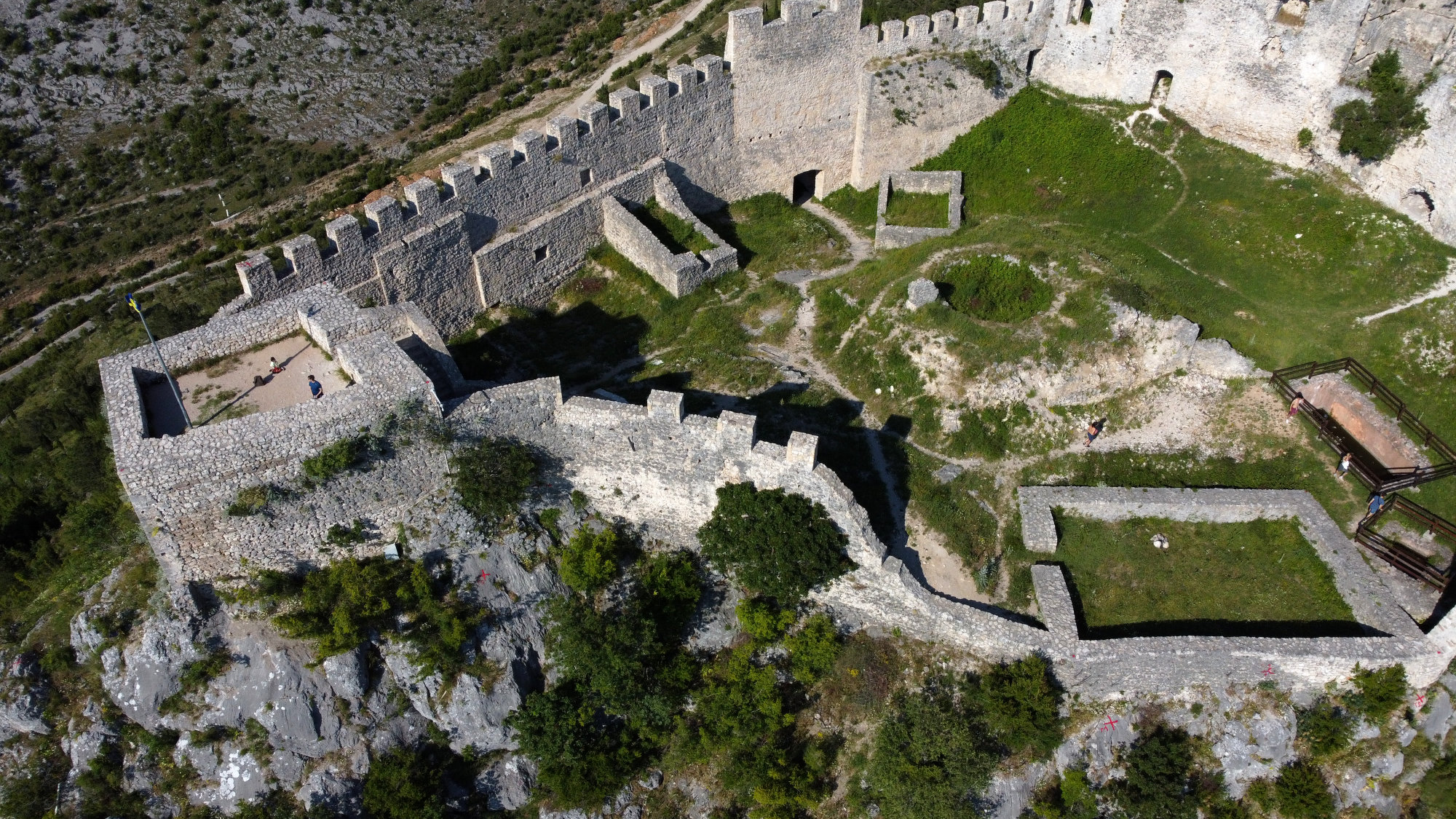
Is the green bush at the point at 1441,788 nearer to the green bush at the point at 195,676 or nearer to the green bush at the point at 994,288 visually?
the green bush at the point at 994,288

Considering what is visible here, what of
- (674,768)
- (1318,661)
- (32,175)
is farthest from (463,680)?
(32,175)

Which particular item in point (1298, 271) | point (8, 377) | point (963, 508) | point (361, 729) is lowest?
point (8, 377)

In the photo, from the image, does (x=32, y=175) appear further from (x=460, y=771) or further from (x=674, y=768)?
(x=674, y=768)

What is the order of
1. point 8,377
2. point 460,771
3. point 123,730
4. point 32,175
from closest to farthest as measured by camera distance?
1. point 123,730
2. point 460,771
3. point 8,377
4. point 32,175

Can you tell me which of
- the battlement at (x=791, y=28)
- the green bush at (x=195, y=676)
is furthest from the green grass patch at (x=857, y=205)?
the green bush at (x=195, y=676)

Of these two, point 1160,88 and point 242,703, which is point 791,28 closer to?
point 1160,88

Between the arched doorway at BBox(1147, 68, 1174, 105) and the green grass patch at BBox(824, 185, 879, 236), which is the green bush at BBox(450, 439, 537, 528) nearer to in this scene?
the green grass patch at BBox(824, 185, 879, 236)

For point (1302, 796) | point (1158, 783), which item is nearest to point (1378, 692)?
point (1302, 796)
